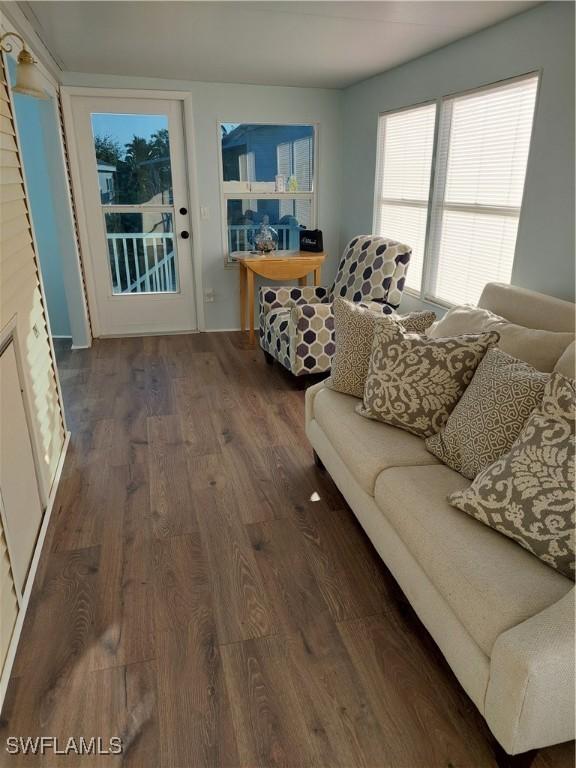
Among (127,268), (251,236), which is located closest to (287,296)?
(251,236)

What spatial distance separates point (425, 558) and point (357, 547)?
0.63 metres

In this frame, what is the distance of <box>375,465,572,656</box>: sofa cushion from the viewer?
4.06 feet

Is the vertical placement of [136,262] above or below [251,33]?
below

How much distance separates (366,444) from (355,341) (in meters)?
0.55

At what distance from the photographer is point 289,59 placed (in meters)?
3.55

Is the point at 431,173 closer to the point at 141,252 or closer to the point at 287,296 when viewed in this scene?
the point at 287,296

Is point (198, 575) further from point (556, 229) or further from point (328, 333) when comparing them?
point (556, 229)

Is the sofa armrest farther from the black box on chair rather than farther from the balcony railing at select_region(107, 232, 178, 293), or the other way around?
the balcony railing at select_region(107, 232, 178, 293)

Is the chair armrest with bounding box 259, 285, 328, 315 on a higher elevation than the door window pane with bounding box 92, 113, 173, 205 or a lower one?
lower

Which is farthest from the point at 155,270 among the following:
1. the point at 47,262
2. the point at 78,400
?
the point at 78,400

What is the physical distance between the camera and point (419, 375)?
198 cm

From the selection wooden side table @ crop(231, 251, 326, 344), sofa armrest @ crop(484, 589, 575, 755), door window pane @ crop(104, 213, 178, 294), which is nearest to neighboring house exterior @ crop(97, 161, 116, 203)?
door window pane @ crop(104, 213, 178, 294)

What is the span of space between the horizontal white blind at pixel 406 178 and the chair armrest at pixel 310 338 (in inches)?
34.2

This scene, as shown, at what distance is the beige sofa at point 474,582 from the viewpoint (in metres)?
1.12
